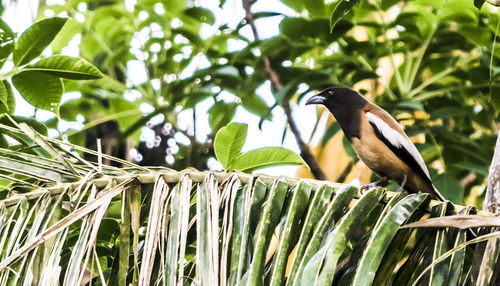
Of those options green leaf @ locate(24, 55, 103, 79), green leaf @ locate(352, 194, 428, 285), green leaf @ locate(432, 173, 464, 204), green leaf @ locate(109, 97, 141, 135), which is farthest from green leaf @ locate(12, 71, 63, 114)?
green leaf @ locate(109, 97, 141, 135)

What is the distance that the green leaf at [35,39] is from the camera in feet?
7.41

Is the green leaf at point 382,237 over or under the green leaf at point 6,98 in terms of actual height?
under

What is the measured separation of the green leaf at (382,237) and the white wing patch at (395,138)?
1538 mm

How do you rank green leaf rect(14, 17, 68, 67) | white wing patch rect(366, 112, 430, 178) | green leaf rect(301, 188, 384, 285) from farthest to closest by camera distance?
white wing patch rect(366, 112, 430, 178), green leaf rect(14, 17, 68, 67), green leaf rect(301, 188, 384, 285)

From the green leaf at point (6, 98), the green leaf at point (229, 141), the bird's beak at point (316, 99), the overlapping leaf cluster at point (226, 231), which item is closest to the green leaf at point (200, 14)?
the bird's beak at point (316, 99)

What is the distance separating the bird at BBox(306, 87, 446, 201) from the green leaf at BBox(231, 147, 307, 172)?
1.22 m

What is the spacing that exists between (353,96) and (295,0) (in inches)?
23.7

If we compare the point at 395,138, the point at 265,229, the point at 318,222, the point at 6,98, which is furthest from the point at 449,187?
the point at 6,98

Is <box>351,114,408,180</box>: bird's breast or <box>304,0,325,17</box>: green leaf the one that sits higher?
<box>304,0,325,17</box>: green leaf

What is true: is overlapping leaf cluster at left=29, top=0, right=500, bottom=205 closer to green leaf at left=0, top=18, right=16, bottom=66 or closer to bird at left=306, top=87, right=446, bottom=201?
bird at left=306, top=87, right=446, bottom=201

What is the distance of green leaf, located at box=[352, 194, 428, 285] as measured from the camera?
160 centimetres

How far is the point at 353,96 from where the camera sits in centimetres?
390

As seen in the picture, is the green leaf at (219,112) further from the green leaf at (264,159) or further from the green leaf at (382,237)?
the green leaf at (382,237)

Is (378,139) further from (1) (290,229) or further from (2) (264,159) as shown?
(1) (290,229)
